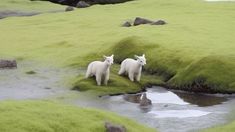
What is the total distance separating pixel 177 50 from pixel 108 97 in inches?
413

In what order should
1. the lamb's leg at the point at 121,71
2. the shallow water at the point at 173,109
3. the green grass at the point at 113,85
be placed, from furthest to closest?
the lamb's leg at the point at 121,71
the green grass at the point at 113,85
the shallow water at the point at 173,109

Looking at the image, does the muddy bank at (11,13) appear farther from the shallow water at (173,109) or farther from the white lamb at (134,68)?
the shallow water at (173,109)

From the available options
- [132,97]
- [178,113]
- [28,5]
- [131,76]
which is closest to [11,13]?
[28,5]

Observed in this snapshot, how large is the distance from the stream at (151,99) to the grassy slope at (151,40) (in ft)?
7.34

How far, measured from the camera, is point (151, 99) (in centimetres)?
3173

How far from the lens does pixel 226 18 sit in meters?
63.6

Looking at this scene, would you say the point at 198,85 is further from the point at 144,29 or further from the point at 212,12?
the point at 212,12

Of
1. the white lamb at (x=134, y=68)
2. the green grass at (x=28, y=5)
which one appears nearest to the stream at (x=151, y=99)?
the white lamb at (x=134, y=68)

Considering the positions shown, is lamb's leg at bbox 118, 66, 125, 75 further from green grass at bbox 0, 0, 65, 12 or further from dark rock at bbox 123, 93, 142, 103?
green grass at bbox 0, 0, 65, 12

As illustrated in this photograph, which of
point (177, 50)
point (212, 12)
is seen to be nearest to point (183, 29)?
point (177, 50)

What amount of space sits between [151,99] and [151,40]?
44.7ft

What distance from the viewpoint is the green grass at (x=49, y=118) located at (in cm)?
1878

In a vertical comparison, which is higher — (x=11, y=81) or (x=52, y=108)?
(x=52, y=108)

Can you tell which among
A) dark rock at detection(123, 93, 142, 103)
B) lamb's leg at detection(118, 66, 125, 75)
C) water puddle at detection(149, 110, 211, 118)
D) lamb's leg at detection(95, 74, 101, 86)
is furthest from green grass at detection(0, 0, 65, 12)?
water puddle at detection(149, 110, 211, 118)
